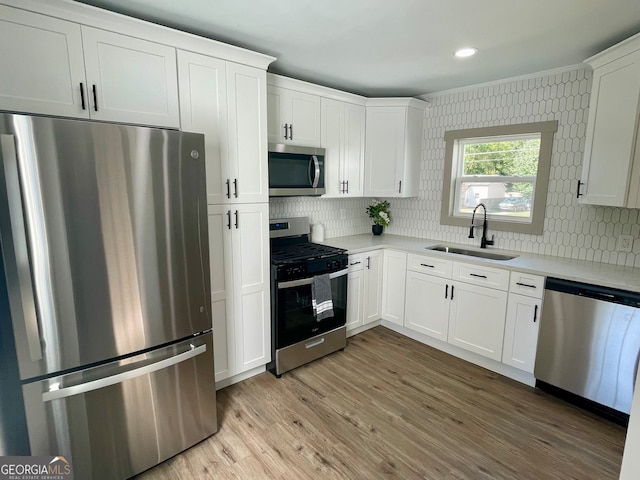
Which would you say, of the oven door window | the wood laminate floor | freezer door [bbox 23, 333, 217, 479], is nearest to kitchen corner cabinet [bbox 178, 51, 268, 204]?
the oven door window

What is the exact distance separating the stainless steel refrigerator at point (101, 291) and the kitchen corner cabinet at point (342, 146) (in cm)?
170

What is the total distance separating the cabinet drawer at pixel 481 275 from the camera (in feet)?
8.71

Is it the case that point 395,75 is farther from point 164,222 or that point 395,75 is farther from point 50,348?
point 50,348

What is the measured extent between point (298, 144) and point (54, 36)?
1788 mm

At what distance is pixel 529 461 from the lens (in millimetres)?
1914

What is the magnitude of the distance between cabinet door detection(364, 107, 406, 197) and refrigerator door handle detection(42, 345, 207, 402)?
253 cm

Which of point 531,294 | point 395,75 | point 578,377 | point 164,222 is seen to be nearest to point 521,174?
point 531,294

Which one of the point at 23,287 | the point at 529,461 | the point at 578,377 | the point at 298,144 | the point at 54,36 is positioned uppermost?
the point at 54,36

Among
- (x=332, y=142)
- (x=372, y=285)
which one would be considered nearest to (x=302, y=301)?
(x=372, y=285)

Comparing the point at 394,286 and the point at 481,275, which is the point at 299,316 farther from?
the point at 481,275

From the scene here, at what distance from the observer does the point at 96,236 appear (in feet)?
4.86

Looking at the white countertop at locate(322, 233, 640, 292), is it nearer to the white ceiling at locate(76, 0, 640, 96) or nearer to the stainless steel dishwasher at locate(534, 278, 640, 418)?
the stainless steel dishwasher at locate(534, 278, 640, 418)

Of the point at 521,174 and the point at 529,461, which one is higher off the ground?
the point at 521,174

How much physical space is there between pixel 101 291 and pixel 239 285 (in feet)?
3.36
